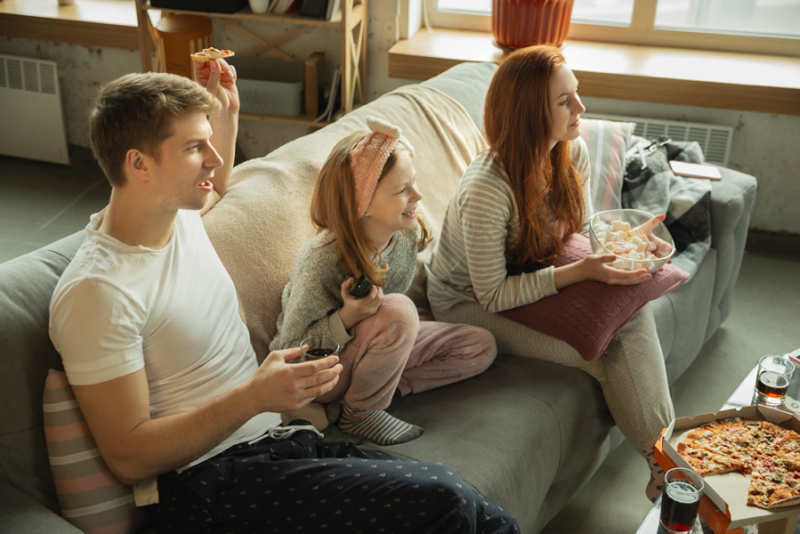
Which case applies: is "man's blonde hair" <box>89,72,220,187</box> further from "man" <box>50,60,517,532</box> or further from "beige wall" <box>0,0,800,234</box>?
"beige wall" <box>0,0,800,234</box>

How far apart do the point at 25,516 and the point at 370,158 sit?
36.5 inches

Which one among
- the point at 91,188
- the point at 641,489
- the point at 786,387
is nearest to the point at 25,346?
the point at 786,387

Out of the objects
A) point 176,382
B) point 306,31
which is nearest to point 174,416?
point 176,382

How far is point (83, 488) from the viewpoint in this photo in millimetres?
1235

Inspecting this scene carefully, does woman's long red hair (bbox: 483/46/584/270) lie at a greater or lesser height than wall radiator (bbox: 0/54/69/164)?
greater

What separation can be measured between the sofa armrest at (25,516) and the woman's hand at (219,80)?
868mm

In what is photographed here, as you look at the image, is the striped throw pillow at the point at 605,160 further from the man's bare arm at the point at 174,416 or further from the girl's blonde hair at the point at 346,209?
the man's bare arm at the point at 174,416

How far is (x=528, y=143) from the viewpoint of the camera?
181cm

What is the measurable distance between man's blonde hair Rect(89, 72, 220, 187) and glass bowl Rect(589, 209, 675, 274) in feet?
3.57

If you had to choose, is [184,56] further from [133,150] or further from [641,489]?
[641,489]

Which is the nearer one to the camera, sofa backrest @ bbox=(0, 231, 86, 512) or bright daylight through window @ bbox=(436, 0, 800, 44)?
sofa backrest @ bbox=(0, 231, 86, 512)

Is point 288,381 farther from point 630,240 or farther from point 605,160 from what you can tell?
point 605,160

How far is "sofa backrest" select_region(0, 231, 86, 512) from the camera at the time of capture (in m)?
1.21

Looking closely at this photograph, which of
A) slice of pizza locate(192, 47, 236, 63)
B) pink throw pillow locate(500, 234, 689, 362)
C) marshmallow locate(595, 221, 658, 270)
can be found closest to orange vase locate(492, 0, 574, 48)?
Answer: marshmallow locate(595, 221, 658, 270)
